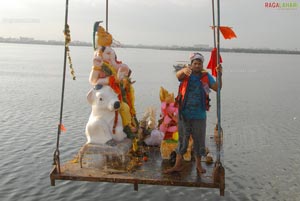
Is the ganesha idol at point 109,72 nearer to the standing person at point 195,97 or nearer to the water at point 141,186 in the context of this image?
the standing person at point 195,97

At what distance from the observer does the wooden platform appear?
5.68 m

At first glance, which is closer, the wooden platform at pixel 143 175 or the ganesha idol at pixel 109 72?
the wooden platform at pixel 143 175

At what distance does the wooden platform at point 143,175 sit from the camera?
18.6ft

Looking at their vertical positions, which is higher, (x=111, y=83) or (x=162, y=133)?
(x=111, y=83)

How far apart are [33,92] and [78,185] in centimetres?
1727

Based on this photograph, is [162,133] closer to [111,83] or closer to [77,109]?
[111,83]

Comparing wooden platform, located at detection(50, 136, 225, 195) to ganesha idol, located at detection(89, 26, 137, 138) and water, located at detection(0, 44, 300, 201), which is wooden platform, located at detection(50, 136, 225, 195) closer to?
ganesha idol, located at detection(89, 26, 137, 138)

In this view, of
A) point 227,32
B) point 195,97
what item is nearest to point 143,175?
point 195,97

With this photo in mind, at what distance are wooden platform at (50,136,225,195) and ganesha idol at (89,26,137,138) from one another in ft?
3.06

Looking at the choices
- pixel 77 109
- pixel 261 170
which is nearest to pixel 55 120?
pixel 77 109

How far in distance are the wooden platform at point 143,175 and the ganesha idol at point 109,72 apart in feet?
3.06

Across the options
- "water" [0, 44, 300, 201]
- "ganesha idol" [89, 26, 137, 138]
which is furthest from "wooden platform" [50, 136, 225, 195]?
"water" [0, 44, 300, 201]

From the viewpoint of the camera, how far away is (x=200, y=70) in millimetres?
5984

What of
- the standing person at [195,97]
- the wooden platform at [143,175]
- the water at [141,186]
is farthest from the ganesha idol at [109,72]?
the water at [141,186]
